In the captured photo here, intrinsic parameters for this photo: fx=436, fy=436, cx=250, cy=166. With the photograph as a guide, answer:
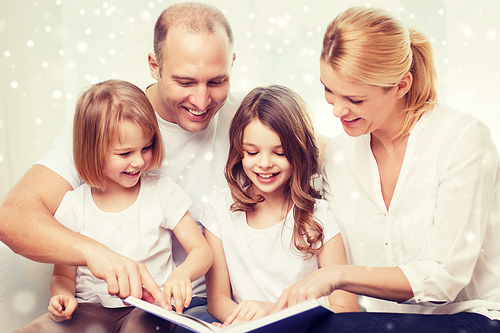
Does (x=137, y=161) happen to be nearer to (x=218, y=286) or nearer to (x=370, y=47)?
(x=218, y=286)

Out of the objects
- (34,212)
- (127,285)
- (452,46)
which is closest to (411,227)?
(127,285)

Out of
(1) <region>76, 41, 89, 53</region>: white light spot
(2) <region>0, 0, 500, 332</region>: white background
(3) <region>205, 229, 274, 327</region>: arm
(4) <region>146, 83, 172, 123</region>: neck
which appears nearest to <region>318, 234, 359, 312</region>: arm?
(3) <region>205, 229, 274, 327</region>: arm

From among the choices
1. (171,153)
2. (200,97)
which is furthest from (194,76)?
(171,153)

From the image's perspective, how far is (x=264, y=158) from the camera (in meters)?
1.33

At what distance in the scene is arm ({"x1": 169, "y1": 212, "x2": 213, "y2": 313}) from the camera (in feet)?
3.64

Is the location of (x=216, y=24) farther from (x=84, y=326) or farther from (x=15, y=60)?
(x=15, y=60)

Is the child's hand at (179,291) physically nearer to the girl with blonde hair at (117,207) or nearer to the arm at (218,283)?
the girl with blonde hair at (117,207)

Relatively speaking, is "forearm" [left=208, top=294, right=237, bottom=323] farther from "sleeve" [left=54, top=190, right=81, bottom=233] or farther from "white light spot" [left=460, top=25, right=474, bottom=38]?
"white light spot" [left=460, top=25, right=474, bottom=38]

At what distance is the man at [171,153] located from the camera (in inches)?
45.5

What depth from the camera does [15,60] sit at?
7.07 feet

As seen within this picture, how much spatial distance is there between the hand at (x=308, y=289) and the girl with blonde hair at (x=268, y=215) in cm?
29

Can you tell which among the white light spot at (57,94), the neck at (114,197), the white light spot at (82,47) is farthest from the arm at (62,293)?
the white light spot at (82,47)

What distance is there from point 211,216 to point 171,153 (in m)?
0.30

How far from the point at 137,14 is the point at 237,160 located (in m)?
1.34
